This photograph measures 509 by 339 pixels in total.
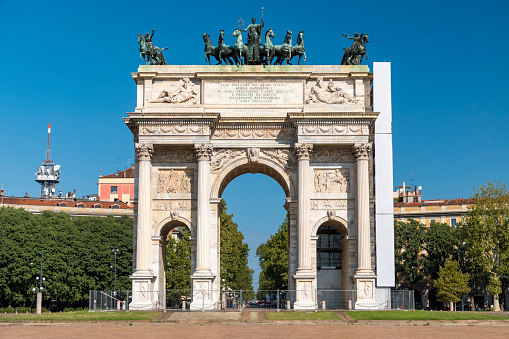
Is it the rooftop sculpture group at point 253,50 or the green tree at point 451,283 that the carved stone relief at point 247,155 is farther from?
the green tree at point 451,283

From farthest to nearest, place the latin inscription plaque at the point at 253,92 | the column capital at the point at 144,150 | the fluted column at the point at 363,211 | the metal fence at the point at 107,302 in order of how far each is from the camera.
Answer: the latin inscription plaque at the point at 253,92, the column capital at the point at 144,150, the fluted column at the point at 363,211, the metal fence at the point at 107,302

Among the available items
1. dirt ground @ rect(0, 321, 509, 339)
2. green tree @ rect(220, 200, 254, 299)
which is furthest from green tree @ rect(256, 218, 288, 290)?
dirt ground @ rect(0, 321, 509, 339)

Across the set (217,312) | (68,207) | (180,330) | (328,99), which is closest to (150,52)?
(328,99)

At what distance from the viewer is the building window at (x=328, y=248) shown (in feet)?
182

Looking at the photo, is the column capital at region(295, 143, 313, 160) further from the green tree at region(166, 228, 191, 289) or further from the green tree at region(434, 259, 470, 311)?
the green tree at region(434, 259, 470, 311)

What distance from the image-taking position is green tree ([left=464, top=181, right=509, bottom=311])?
70125mm

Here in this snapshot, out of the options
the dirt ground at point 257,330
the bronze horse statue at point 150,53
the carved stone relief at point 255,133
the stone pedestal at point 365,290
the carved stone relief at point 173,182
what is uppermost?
the bronze horse statue at point 150,53

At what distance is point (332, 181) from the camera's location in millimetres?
50562

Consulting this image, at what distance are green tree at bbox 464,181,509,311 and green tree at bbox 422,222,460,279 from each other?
1538 cm

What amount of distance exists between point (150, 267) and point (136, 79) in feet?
40.0

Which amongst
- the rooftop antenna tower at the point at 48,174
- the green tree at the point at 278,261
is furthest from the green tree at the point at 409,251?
the rooftop antenna tower at the point at 48,174

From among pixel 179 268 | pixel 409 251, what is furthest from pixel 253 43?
pixel 409 251

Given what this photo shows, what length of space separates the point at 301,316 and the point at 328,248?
14614 millimetres

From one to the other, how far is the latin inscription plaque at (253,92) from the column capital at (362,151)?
185 inches
